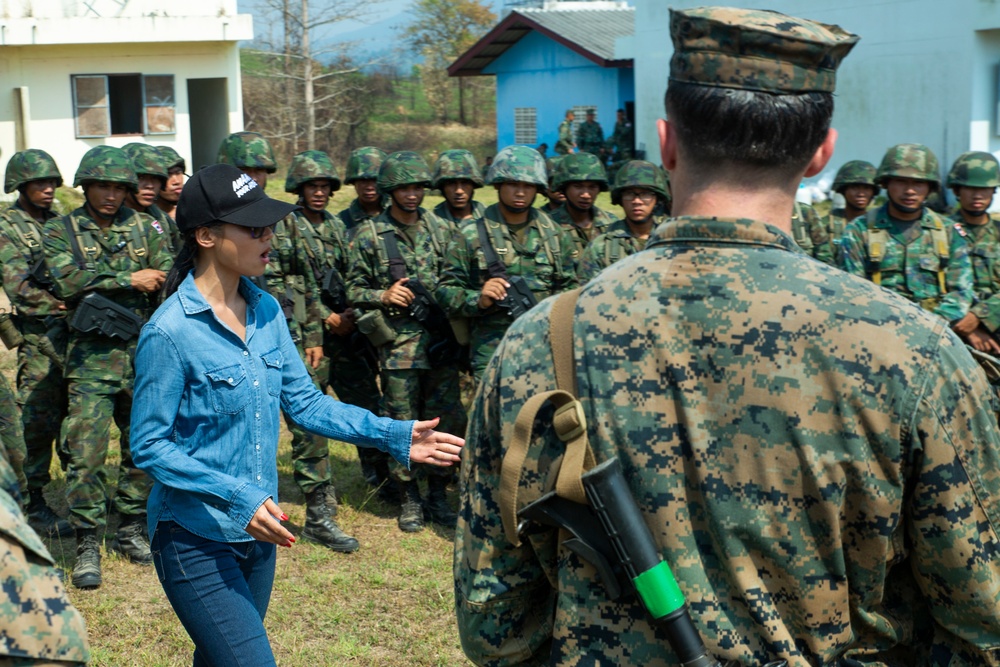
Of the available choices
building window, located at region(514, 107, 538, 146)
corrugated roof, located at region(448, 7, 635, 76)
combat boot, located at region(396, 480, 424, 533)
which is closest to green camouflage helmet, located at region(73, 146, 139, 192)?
combat boot, located at region(396, 480, 424, 533)

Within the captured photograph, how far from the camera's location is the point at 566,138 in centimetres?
2800

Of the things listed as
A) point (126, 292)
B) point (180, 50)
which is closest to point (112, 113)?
point (180, 50)

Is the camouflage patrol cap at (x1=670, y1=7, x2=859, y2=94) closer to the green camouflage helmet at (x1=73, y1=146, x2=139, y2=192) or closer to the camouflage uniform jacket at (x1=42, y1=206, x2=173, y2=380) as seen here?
the camouflage uniform jacket at (x1=42, y1=206, x2=173, y2=380)

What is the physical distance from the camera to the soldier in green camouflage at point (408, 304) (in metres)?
7.27

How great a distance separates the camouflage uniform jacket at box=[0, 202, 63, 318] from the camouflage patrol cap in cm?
543

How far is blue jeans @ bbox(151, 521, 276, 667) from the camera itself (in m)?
3.16

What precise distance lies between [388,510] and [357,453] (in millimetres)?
1227

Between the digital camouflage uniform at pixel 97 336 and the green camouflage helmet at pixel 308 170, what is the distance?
140 cm

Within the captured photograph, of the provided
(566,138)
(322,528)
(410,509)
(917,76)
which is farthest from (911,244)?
(566,138)

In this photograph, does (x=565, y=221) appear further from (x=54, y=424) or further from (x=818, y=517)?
(x=818, y=517)

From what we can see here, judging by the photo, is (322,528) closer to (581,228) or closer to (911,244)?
(581,228)

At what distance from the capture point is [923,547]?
186cm

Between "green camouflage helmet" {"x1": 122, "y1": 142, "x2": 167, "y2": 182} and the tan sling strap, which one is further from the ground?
"green camouflage helmet" {"x1": 122, "y1": 142, "x2": 167, "y2": 182}

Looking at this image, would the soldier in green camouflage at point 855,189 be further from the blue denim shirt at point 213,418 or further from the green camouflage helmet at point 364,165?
the blue denim shirt at point 213,418
